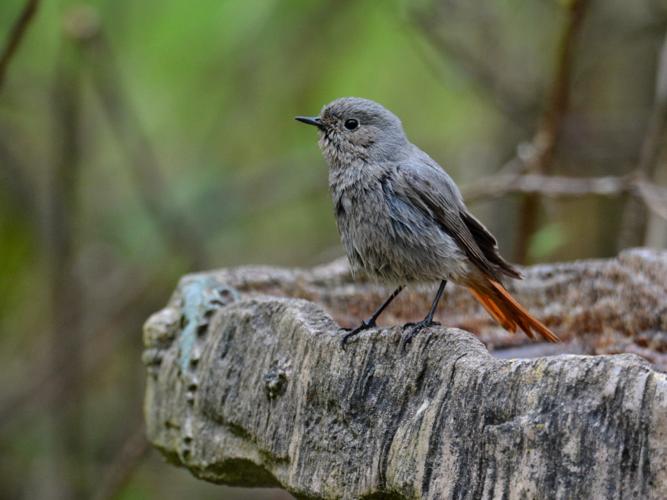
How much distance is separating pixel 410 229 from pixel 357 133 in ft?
2.06

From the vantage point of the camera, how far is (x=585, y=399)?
6.44ft

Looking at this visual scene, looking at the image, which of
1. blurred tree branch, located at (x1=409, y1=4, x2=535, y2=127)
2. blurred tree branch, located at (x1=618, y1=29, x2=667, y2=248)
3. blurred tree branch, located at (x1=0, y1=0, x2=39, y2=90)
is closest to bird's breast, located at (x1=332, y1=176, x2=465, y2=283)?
blurred tree branch, located at (x1=0, y1=0, x2=39, y2=90)

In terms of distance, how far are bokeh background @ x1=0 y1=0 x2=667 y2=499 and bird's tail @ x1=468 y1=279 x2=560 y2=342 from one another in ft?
6.18

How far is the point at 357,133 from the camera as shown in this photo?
13.3ft

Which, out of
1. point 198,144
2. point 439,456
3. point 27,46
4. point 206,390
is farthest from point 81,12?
point 439,456

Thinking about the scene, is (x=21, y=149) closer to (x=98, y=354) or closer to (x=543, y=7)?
(x=98, y=354)

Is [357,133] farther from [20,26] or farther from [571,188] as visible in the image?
[571,188]

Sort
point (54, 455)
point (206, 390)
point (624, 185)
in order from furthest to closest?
point (54, 455) → point (624, 185) → point (206, 390)

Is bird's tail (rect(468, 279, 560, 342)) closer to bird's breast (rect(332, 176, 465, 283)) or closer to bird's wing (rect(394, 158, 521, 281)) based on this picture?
bird's wing (rect(394, 158, 521, 281))

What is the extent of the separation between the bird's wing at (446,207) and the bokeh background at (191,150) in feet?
6.23

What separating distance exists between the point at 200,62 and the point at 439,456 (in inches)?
224

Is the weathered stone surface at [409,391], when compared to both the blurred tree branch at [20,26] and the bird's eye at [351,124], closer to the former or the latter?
the bird's eye at [351,124]

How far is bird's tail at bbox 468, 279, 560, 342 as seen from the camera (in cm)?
363

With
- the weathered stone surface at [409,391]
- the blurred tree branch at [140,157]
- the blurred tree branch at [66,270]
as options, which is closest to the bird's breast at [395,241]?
the weathered stone surface at [409,391]
